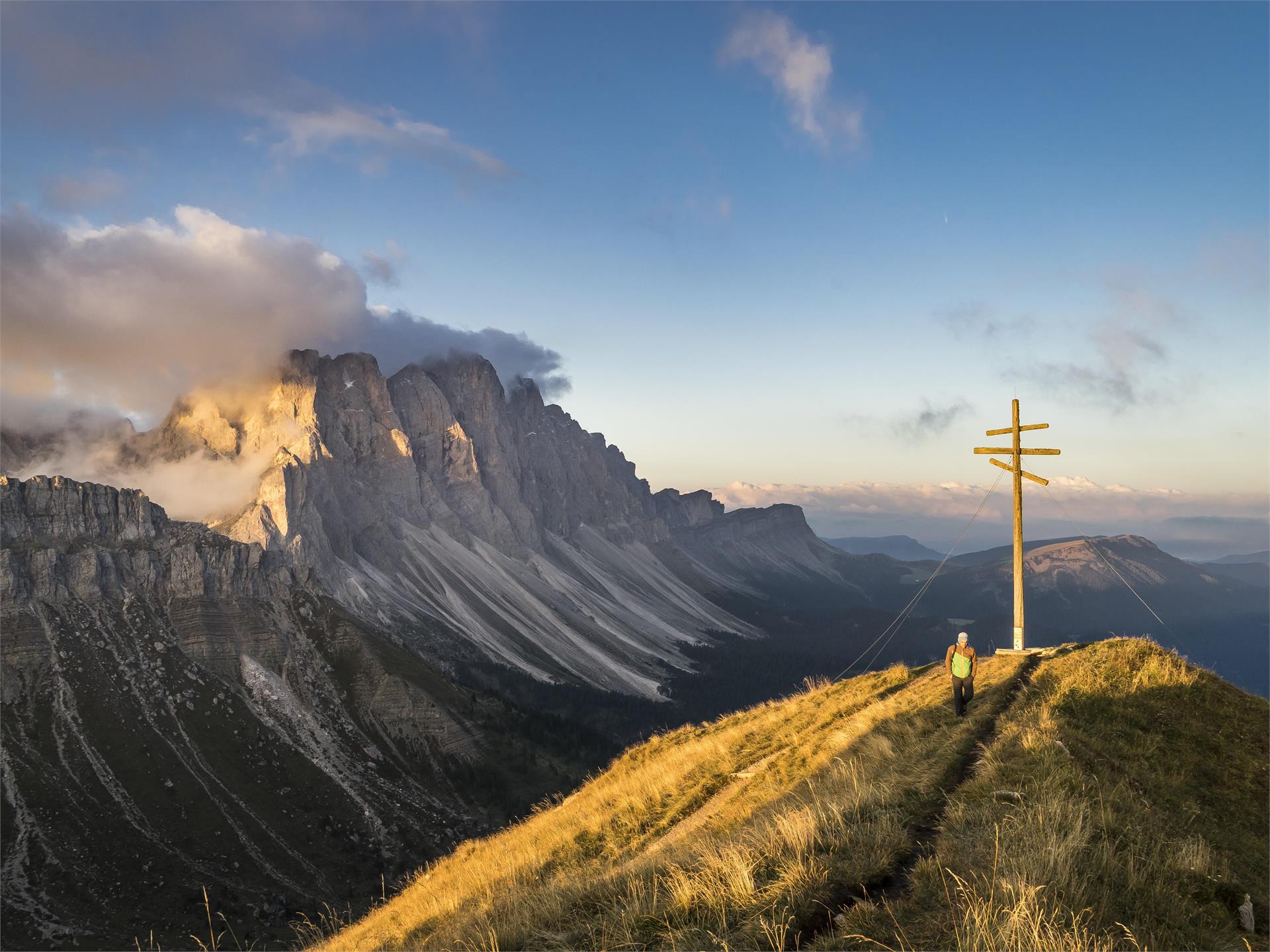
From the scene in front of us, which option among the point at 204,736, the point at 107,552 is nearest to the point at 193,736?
the point at 204,736

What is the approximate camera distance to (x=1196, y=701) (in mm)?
13789

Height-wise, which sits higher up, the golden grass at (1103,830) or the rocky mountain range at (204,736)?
the golden grass at (1103,830)

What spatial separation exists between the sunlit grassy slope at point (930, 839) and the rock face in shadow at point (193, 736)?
76.0 m

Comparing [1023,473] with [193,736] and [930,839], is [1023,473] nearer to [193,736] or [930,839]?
[930,839]

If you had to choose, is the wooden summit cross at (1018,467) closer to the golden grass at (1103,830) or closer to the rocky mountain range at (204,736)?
the golden grass at (1103,830)

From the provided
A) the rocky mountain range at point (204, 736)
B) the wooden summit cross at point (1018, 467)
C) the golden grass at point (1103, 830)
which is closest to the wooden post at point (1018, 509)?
the wooden summit cross at point (1018, 467)

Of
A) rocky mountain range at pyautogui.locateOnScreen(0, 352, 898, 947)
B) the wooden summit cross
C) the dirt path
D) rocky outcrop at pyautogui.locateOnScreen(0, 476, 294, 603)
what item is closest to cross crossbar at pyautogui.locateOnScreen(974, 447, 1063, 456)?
the wooden summit cross

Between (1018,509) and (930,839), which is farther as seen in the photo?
(1018,509)

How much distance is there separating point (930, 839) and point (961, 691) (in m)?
8.39

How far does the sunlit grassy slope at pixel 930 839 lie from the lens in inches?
249

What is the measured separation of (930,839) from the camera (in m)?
7.98

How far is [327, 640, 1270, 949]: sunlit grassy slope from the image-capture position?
6320 mm

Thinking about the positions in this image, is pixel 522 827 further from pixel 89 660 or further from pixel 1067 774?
pixel 89 660

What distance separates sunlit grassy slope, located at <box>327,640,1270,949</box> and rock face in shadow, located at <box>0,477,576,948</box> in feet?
249
